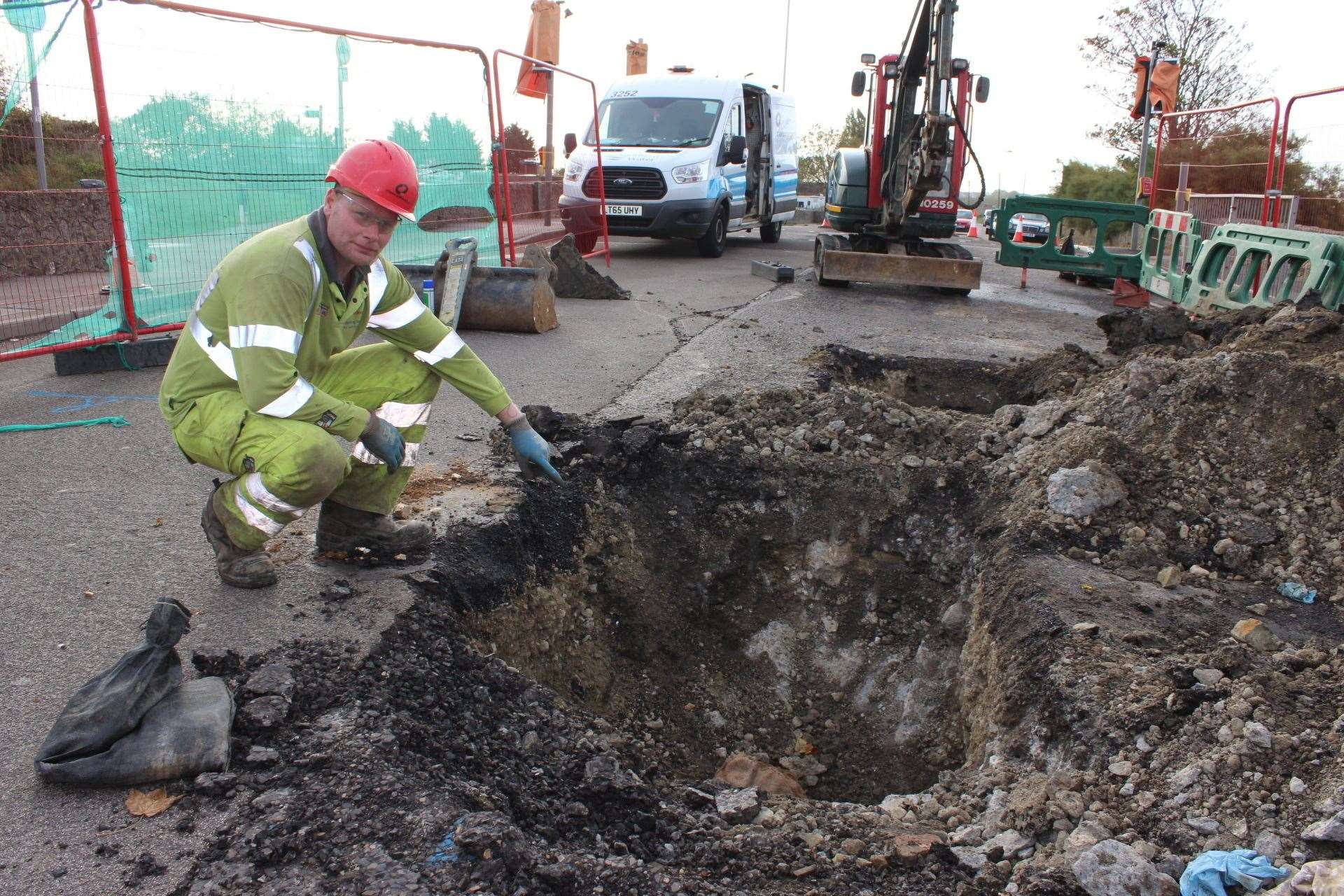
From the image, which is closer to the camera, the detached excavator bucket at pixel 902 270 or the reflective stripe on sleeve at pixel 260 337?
the reflective stripe on sleeve at pixel 260 337

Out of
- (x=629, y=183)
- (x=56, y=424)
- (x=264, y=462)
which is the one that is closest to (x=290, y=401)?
(x=264, y=462)

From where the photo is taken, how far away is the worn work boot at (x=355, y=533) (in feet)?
11.8

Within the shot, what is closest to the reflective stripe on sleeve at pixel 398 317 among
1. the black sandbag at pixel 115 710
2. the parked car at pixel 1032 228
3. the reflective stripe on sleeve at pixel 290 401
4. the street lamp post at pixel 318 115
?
the reflective stripe on sleeve at pixel 290 401

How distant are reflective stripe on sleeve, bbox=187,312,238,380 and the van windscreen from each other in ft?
38.1

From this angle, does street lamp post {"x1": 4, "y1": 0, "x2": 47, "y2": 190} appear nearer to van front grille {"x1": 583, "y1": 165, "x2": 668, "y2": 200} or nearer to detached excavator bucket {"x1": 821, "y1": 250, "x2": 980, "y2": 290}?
detached excavator bucket {"x1": 821, "y1": 250, "x2": 980, "y2": 290}

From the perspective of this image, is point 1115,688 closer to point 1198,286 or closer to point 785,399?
point 785,399

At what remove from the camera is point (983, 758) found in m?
3.20

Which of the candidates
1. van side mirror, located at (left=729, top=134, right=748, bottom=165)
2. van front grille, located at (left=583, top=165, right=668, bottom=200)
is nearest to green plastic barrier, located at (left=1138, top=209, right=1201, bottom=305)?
van side mirror, located at (left=729, top=134, right=748, bottom=165)

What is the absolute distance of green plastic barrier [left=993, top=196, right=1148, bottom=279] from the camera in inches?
442

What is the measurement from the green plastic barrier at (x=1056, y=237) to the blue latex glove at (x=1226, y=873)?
10.1 meters

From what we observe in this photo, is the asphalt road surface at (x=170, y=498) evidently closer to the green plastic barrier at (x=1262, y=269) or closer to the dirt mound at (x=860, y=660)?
the dirt mound at (x=860, y=660)

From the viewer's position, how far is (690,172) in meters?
13.7

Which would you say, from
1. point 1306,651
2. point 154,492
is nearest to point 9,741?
point 154,492

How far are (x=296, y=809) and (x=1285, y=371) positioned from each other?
455 cm
